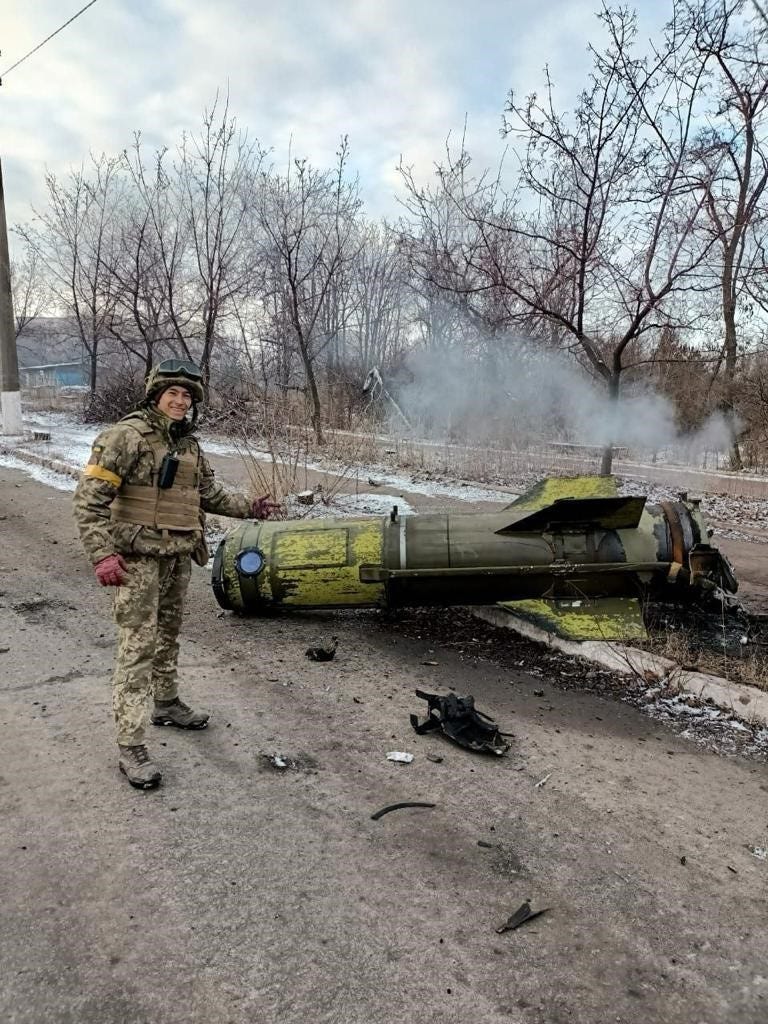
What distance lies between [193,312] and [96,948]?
1874cm

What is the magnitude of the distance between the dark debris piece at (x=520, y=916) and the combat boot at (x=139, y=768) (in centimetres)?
143

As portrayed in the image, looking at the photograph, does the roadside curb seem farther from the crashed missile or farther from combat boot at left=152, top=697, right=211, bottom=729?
combat boot at left=152, top=697, right=211, bottom=729

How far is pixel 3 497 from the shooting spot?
29.8ft

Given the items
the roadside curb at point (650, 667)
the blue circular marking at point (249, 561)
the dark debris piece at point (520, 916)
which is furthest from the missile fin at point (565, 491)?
the dark debris piece at point (520, 916)

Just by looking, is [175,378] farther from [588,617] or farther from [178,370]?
[588,617]

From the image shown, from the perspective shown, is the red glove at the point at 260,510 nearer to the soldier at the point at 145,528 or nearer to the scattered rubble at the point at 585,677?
the soldier at the point at 145,528

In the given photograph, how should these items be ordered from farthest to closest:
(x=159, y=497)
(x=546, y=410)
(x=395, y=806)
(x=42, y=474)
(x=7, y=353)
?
(x=7, y=353) < (x=546, y=410) < (x=42, y=474) < (x=159, y=497) < (x=395, y=806)

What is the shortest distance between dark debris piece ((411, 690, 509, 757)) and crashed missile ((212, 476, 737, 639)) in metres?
1.26

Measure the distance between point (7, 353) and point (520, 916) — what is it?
1649 cm

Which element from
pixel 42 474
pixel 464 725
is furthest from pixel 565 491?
pixel 42 474

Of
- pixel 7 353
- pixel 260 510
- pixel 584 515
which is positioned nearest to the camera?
pixel 260 510

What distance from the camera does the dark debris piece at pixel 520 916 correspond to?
82.2 inches

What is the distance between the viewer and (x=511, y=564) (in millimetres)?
4531

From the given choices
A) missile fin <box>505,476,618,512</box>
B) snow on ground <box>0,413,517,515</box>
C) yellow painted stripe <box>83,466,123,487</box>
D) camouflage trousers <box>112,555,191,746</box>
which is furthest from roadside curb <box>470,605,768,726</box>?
snow on ground <box>0,413,517,515</box>
